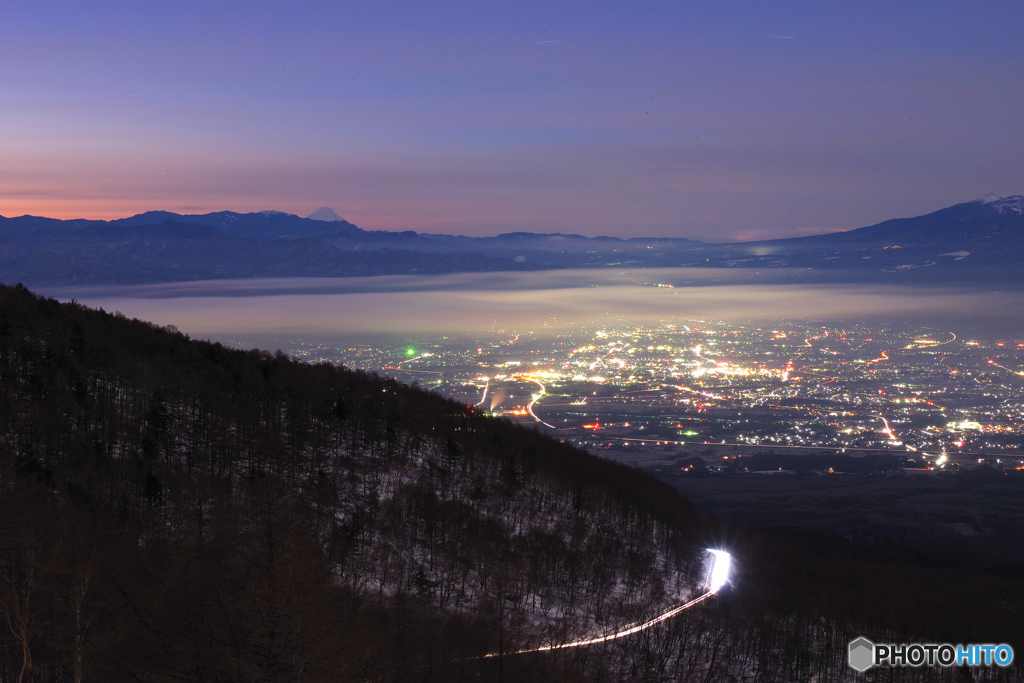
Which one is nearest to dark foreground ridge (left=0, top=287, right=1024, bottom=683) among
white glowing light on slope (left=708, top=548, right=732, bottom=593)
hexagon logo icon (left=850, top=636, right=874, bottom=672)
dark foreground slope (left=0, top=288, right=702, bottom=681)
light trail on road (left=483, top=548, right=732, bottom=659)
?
dark foreground slope (left=0, top=288, right=702, bottom=681)

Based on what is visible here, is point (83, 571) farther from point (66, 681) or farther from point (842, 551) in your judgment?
point (842, 551)

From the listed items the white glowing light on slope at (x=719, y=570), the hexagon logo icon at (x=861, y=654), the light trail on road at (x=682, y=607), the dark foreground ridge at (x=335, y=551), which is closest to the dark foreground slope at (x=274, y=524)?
the dark foreground ridge at (x=335, y=551)

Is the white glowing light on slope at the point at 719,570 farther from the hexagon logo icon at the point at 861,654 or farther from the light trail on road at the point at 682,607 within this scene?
the hexagon logo icon at the point at 861,654

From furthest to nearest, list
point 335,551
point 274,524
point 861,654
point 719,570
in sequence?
1. point 719,570
2. point 861,654
3. point 335,551
4. point 274,524

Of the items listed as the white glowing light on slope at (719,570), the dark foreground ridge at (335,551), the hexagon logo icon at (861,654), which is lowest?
the hexagon logo icon at (861,654)

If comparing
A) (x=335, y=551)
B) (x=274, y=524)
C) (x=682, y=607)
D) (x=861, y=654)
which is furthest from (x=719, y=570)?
(x=274, y=524)

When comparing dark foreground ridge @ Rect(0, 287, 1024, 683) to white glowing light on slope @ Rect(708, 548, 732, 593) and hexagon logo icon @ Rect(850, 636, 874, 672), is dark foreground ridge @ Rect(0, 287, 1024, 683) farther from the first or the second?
hexagon logo icon @ Rect(850, 636, 874, 672)

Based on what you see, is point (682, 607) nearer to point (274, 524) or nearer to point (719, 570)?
point (719, 570)
